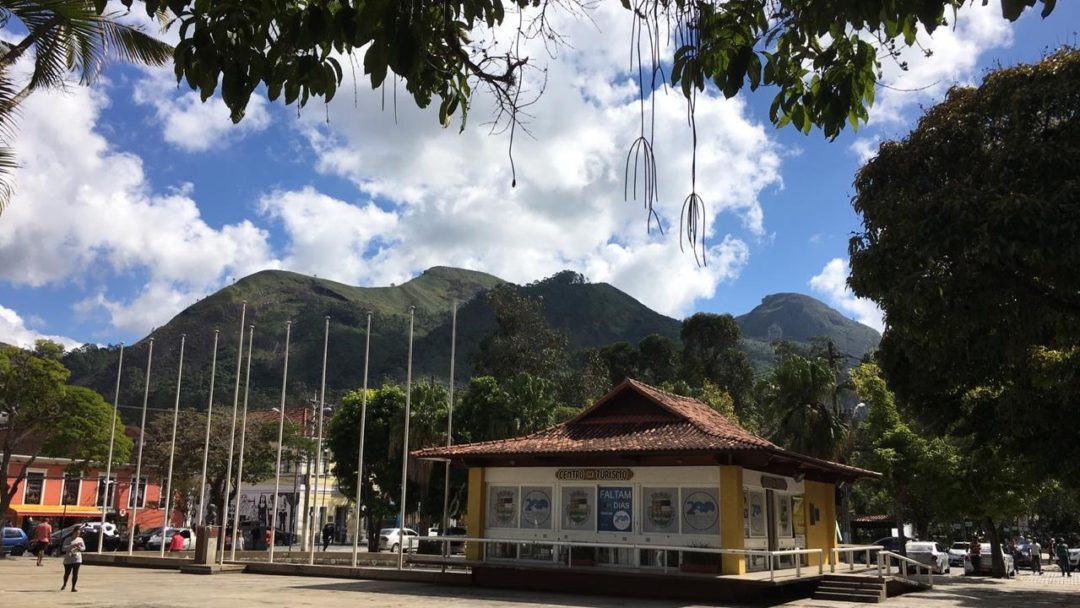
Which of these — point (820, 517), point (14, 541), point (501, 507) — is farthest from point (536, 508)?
point (14, 541)

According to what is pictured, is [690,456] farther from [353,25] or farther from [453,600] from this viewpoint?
[353,25]

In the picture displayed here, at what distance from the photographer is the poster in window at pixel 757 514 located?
21.1 metres

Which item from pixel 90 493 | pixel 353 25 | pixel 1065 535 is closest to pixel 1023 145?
pixel 353 25

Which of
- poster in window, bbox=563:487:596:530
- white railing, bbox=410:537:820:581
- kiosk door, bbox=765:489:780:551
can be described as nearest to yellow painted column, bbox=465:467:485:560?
white railing, bbox=410:537:820:581

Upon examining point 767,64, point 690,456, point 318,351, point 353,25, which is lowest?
point 690,456

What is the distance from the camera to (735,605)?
18469mm

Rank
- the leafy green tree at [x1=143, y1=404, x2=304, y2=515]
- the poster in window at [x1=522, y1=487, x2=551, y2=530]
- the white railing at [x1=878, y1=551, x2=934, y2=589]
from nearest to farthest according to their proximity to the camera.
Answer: the white railing at [x1=878, y1=551, x2=934, y2=589], the poster in window at [x1=522, y1=487, x2=551, y2=530], the leafy green tree at [x1=143, y1=404, x2=304, y2=515]

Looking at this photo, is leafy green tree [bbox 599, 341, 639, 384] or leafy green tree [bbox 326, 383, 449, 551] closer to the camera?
leafy green tree [bbox 326, 383, 449, 551]

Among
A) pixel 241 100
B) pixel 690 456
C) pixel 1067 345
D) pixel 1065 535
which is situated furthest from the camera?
pixel 1065 535

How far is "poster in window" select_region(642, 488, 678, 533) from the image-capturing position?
68.2 feet

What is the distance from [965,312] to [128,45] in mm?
14210

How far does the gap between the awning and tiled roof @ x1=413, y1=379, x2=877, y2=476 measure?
35.7m

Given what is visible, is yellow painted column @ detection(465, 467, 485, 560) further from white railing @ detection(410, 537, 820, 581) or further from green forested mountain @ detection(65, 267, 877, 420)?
green forested mountain @ detection(65, 267, 877, 420)

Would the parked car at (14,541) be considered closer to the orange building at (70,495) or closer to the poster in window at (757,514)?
the orange building at (70,495)
